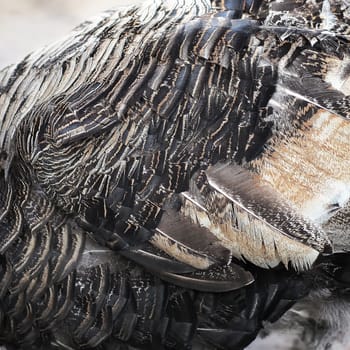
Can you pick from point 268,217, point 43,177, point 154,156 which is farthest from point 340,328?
point 43,177

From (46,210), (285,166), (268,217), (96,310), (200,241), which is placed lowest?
(96,310)

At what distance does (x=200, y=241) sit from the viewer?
177 centimetres

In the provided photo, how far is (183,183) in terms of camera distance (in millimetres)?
1772

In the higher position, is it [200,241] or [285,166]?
[285,166]

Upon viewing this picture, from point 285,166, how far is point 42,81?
80 cm

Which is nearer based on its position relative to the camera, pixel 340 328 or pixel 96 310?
pixel 96 310

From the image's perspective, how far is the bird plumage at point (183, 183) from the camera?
1.75 m

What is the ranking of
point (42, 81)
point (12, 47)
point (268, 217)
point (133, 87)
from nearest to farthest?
point (268, 217)
point (133, 87)
point (42, 81)
point (12, 47)

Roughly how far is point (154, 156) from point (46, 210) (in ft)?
1.06

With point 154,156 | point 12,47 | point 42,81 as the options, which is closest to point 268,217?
point 154,156

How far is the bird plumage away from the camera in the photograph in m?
1.75

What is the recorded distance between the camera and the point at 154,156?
1800 mm

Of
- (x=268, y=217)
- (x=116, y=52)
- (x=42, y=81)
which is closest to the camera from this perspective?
(x=268, y=217)

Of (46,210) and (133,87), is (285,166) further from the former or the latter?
(46,210)
